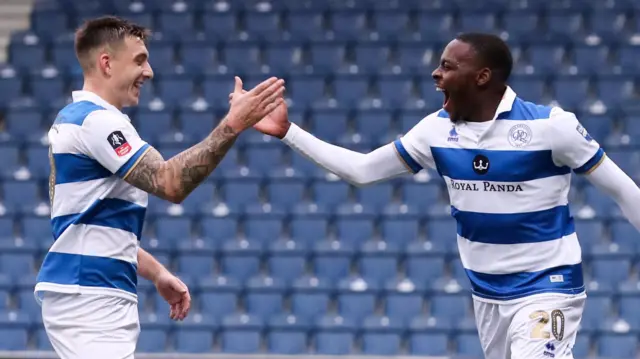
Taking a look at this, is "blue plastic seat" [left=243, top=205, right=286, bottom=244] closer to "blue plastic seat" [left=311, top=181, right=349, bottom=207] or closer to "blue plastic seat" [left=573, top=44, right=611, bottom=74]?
"blue plastic seat" [left=311, top=181, right=349, bottom=207]

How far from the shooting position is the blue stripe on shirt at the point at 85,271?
387 centimetres

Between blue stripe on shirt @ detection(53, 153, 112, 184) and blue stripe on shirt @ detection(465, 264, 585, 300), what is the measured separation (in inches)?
58.2

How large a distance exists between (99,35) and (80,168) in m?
0.45

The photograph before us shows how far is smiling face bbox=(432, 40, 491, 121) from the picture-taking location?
14.6 feet

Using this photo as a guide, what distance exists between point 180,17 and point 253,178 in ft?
7.87

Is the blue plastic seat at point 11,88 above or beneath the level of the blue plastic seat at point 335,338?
above

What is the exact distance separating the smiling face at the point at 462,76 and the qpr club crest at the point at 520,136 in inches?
7.5

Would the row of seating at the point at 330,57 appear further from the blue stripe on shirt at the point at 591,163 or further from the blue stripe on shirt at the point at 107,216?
the blue stripe on shirt at the point at 107,216

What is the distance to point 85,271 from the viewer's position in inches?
152

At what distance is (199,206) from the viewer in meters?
10.0

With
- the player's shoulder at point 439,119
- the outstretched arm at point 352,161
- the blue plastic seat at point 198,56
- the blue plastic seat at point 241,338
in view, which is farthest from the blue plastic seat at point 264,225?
the player's shoulder at point 439,119

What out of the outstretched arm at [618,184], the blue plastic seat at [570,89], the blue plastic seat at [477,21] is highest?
the blue plastic seat at [477,21]

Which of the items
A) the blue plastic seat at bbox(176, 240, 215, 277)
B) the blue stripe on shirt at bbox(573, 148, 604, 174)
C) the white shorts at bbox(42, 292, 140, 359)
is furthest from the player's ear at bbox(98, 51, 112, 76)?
the blue plastic seat at bbox(176, 240, 215, 277)

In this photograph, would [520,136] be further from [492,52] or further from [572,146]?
[492,52]
